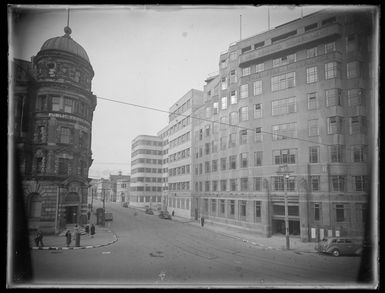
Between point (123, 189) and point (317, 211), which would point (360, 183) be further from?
point (123, 189)

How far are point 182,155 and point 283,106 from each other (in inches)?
1137

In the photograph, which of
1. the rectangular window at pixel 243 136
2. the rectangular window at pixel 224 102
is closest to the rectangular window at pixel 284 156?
the rectangular window at pixel 243 136

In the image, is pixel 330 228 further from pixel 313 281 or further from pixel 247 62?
pixel 247 62

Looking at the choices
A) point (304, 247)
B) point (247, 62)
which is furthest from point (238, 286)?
point (247, 62)

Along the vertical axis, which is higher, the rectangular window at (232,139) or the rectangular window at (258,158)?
the rectangular window at (232,139)

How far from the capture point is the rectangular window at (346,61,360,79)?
2398cm

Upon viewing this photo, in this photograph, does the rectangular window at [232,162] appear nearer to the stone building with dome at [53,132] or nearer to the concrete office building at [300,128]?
the concrete office building at [300,128]

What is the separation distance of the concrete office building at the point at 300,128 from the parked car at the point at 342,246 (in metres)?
3.86

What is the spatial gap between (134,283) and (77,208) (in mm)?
17992

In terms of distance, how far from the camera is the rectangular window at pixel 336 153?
2441cm

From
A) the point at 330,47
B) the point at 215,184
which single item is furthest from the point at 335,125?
the point at 215,184

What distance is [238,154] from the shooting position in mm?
33250

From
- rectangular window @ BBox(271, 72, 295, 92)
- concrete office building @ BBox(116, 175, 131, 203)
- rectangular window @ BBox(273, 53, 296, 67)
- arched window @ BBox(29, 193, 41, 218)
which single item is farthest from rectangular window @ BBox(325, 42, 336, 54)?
concrete office building @ BBox(116, 175, 131, 203)

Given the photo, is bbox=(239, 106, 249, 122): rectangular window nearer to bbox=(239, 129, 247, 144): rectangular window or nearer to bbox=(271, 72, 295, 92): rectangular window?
bbox=(239, 129, 247, 144): rectangular window
